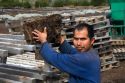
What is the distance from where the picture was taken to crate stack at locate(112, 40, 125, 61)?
11.4m

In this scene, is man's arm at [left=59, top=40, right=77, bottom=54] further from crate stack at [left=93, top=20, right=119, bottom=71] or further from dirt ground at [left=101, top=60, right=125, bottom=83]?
crate stack at [left=93, top=20, right=119, bottom=71]

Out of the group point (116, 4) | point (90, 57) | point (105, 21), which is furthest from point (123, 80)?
point (90, 57)

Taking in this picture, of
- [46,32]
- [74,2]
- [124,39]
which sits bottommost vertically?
[74,2]

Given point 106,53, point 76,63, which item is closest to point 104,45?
point 106,53

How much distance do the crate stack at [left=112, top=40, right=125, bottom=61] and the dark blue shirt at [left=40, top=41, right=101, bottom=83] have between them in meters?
8.20

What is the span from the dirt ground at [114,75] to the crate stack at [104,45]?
17cm

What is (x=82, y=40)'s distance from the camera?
3.19 meters

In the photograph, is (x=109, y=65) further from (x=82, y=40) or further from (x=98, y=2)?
(x=98, y=2)

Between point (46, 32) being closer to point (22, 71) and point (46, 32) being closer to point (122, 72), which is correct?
point (22, 71)

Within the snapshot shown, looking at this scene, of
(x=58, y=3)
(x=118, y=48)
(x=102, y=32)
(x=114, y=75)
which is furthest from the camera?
(x=58, y=3)

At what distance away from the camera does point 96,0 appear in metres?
53.6

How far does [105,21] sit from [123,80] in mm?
2289

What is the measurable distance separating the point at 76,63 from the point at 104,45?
769 centimetres

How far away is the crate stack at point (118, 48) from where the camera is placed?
11.4 m
